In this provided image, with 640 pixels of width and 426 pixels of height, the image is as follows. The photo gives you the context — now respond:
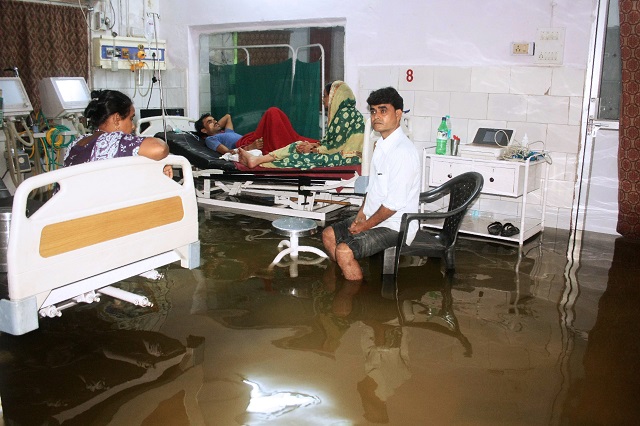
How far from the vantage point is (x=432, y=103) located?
6109mm

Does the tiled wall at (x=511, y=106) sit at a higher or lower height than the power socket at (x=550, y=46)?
lower

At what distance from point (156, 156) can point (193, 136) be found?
359 centimetres

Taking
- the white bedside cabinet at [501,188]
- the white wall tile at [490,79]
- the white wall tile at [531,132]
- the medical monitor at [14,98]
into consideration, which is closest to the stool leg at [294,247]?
the white bedside cabinet at [501,188]

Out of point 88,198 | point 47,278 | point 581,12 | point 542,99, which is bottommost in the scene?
point 47,278

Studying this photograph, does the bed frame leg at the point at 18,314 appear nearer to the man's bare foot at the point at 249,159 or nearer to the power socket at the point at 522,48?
the man's bare foot at the point at 249,159

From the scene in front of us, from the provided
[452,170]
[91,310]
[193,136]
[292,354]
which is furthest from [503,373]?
[193,136]

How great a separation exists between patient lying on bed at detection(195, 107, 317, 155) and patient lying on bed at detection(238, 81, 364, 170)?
0.63 meters

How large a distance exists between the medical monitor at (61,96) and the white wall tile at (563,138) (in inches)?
175

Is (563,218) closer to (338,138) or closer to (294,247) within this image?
(338,138)

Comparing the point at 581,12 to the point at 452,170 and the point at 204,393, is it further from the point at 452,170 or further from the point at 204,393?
the point at 204,393

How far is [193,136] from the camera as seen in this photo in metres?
6.89

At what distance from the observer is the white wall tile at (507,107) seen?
5.66 meters

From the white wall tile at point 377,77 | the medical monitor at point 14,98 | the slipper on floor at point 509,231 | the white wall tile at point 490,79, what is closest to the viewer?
the slipper on floor at point 509,231

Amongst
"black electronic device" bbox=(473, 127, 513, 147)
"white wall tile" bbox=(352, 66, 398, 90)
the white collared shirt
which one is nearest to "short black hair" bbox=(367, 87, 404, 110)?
the white collared shirt
